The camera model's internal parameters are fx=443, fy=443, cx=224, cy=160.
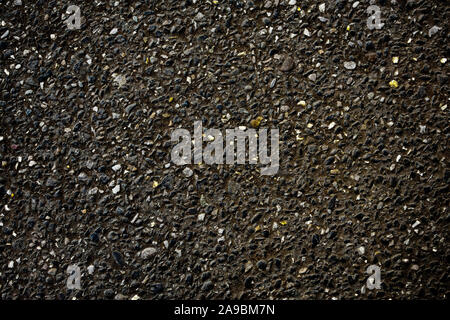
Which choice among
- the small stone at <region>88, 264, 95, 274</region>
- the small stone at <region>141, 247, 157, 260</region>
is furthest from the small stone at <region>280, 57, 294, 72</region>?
the small stone at <region>88, 264, 95, 274</region>

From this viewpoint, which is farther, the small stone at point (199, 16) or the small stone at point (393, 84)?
the small stone at point (199, 16)

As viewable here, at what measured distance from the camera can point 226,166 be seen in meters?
2.01

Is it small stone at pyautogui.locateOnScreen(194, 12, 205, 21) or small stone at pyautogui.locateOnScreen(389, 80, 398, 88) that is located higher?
small stone at pyautogui.locateOnScreen(194, 12, 205, 21)

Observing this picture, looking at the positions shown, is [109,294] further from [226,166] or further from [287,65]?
[287,65]

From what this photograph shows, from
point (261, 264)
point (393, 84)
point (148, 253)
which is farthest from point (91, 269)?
point (393, 84)

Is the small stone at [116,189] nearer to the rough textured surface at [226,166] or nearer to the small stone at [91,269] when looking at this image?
the rough textured surface at [226,166]

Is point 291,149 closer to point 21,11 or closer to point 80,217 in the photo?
point 80,217

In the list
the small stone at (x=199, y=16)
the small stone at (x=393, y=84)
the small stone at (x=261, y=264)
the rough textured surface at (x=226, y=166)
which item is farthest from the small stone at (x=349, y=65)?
the small stone at (x=261, y=264)

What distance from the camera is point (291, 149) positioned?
2.01 m

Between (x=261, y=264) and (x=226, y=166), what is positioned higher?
(x=226, y=166)

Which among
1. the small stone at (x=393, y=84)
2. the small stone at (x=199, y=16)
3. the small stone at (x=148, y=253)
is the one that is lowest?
the small stone at (x=148, y=253)

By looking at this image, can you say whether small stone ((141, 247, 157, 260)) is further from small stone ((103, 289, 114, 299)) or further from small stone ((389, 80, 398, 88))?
small stone ((389, 80, 398, 88))

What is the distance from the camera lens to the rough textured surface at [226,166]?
193cm

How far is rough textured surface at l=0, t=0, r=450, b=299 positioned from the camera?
193 centimetres
